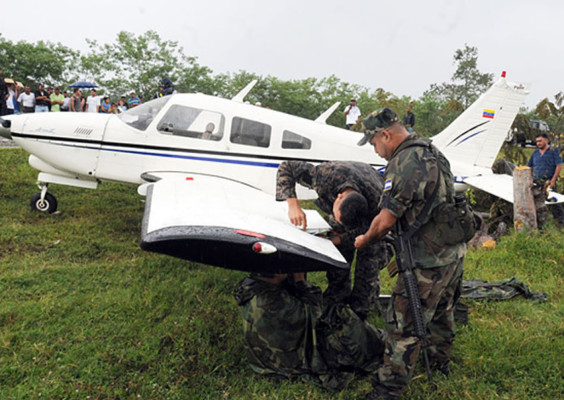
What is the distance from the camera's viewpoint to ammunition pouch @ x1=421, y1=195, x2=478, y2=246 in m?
2.68

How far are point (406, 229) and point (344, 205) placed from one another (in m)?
0.49

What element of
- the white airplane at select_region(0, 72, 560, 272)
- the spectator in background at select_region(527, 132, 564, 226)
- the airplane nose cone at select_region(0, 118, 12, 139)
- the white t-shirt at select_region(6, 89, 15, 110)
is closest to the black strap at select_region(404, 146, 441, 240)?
the white airplane at select_region(0, 72, 560, 272)

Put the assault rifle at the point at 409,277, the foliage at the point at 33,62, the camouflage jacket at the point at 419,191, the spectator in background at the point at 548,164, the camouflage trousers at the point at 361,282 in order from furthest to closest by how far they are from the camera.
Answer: the foliage at the point at 33,62 < the spectator in background at the point at 548,164 < the camouflage trousers at the point at 361,282 < the assault rifle at the point at 409,277 < the camouflage jacket at the point at 419,191

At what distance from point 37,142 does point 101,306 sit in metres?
3.55

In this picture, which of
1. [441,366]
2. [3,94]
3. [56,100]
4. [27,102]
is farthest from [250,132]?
[56,100]

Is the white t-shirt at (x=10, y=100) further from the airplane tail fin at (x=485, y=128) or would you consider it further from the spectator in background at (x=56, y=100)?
the airplane tail fin at (x=485, y=128)

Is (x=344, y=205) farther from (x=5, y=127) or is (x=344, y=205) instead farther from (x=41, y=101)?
(x=41, y=101)

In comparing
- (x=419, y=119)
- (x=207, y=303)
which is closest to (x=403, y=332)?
(x=207, y=303)

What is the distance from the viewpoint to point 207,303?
404cm

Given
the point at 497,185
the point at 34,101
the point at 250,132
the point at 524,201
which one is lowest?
the point at 34,101

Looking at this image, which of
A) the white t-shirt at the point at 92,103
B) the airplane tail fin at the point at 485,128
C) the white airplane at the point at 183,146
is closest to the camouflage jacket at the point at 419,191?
the white airplane at the point at 183,146

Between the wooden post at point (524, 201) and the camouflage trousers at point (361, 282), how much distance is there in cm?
373

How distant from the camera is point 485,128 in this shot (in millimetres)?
7141

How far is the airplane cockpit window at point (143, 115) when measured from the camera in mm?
5988
